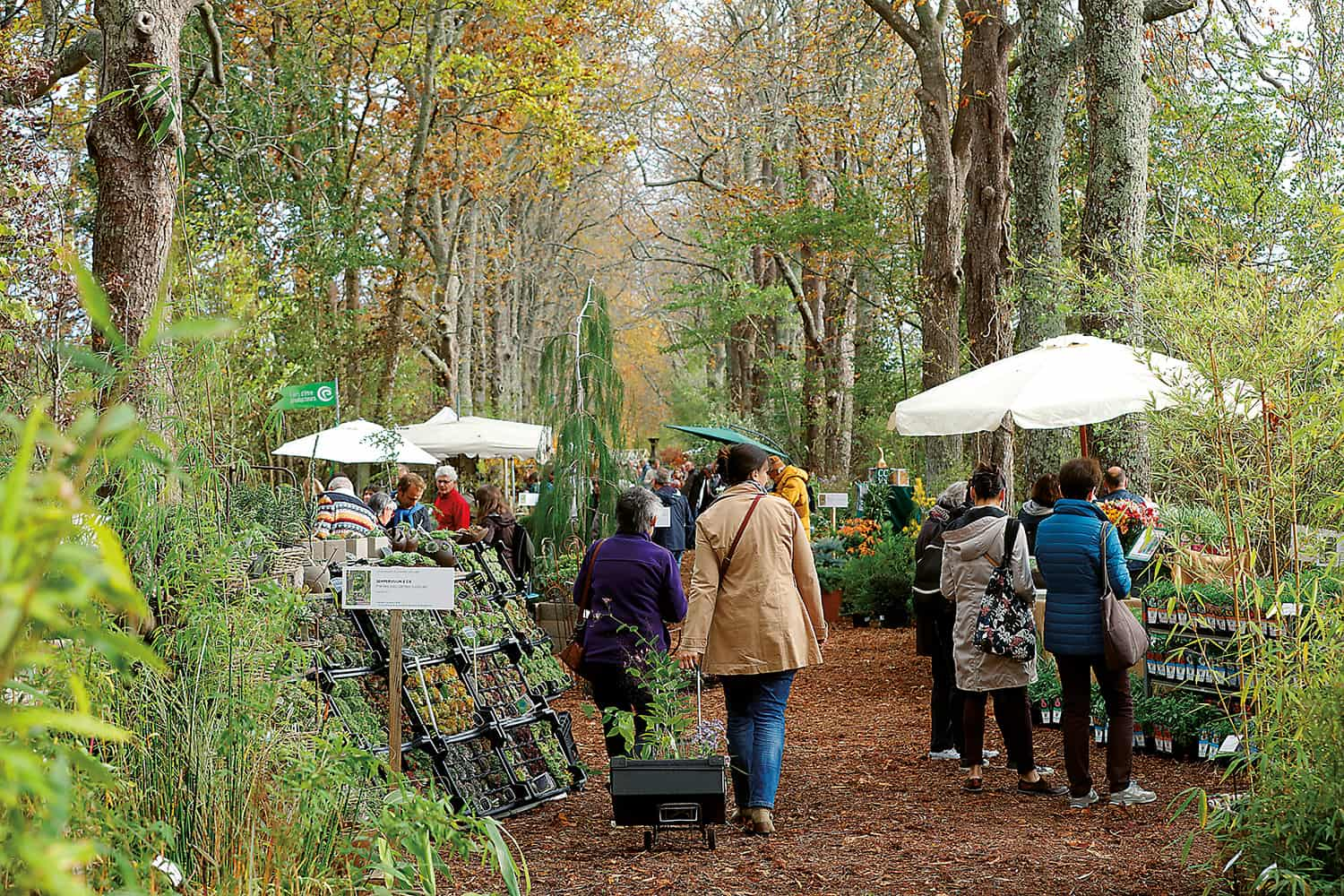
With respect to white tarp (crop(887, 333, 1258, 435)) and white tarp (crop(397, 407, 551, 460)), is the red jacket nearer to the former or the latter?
white tarp (crop(887, 333, 1258, 435))

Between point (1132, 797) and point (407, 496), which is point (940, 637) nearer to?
point (1132, 797)

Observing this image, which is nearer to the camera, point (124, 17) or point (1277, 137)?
point (124, 17)

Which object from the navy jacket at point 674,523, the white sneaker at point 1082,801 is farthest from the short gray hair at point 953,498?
the navy jacket at point 674,523

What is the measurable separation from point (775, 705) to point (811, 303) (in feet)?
66.4

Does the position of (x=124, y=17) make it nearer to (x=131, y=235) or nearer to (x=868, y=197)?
(x=131, y=235)

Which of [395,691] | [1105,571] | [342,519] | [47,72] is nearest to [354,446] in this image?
[47,72]

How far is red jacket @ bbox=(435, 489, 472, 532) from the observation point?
12.2 m

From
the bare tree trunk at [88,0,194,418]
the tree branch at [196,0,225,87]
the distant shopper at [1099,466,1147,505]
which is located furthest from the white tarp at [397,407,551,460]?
the bare tree trunk at [88,0,194,418]

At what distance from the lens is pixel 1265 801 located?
13.2 feet

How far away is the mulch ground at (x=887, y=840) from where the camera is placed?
502 cm

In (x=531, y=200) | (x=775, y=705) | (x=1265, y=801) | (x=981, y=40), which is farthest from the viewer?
(x=531, y=200)

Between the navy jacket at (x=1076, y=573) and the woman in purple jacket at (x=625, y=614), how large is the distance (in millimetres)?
1800

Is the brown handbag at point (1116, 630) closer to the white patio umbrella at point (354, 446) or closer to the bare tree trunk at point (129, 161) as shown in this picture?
the bare tree trunk at point (129, 161)

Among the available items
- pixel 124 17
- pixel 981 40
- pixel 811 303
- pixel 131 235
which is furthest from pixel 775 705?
pixel 811 303
